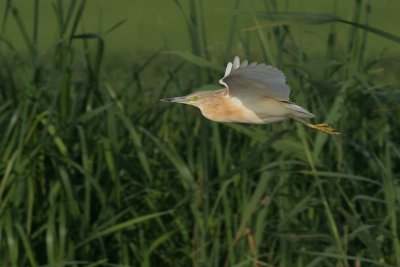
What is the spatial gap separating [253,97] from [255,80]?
48mm

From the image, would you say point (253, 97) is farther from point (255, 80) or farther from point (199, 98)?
point (199, 98)

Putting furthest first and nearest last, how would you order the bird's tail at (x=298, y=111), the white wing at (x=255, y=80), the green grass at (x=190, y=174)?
the green grass at (x=190, y=174), the bird's tail at (x=298, y=111), the white wing at (x=255, y=80)

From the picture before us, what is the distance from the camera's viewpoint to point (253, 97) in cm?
240

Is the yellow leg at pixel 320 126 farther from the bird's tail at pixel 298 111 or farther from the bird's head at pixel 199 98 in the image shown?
the bird's head at pixel 199 98

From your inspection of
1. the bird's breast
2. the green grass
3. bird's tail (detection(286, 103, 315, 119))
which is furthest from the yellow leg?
the green grass

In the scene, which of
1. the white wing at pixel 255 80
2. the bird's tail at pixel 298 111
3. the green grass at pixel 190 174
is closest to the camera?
the white wing at pixel 255 80

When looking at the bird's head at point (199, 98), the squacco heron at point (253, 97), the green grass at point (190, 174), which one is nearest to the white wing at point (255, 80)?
the squacco heron at point (253, 97)

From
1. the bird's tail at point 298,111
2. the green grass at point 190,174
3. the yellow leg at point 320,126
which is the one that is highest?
the bird's tail at point 298,111

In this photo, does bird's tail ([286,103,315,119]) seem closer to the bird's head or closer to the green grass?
the bird's head

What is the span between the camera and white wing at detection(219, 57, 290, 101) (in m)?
2.34

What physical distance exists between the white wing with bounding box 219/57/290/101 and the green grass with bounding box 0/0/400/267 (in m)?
0.84

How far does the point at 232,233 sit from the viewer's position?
141 inches

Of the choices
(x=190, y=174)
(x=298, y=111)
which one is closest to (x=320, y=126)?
(x=298, y=111)

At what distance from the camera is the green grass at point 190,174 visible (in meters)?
3.43
